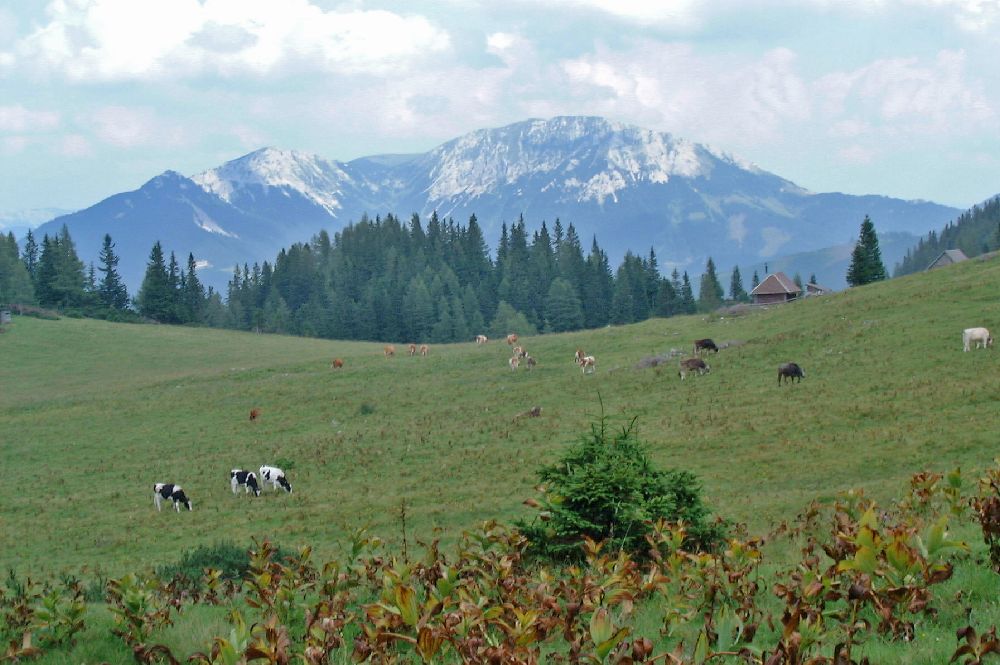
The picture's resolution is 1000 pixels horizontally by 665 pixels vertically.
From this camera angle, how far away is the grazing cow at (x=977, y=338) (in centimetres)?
3588

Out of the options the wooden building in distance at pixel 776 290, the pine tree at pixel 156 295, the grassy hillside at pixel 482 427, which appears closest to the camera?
the grassy hillside at pixel 482 427

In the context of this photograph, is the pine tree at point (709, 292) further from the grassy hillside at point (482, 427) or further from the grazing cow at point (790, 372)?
the grazing cow at point (790, 372)

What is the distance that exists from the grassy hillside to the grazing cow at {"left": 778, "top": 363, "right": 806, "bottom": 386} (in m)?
0.58

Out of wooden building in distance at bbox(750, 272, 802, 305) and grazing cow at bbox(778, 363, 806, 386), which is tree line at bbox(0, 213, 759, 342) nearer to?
wooden building in distance at bbox(750, 272, 802, 305)

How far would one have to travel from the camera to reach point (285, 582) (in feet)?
29.8

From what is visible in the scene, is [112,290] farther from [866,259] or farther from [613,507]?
[613,507]

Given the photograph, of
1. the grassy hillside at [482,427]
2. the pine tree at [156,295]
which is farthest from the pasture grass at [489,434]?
the pine tree at [156,295]

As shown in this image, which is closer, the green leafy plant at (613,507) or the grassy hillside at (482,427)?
the green leafy plant at (613,507)

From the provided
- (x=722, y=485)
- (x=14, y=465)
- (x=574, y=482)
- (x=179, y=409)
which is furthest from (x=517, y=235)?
(x=574, y=482)

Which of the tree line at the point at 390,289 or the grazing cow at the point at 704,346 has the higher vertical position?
the tree line at the point at 390,289

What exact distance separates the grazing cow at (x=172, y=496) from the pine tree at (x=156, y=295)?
106122 mm

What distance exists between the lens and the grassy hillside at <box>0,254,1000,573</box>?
23500 millimetres

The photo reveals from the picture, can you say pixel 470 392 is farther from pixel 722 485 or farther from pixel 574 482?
pixel 574 482

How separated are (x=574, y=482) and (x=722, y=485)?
39.0 feet
